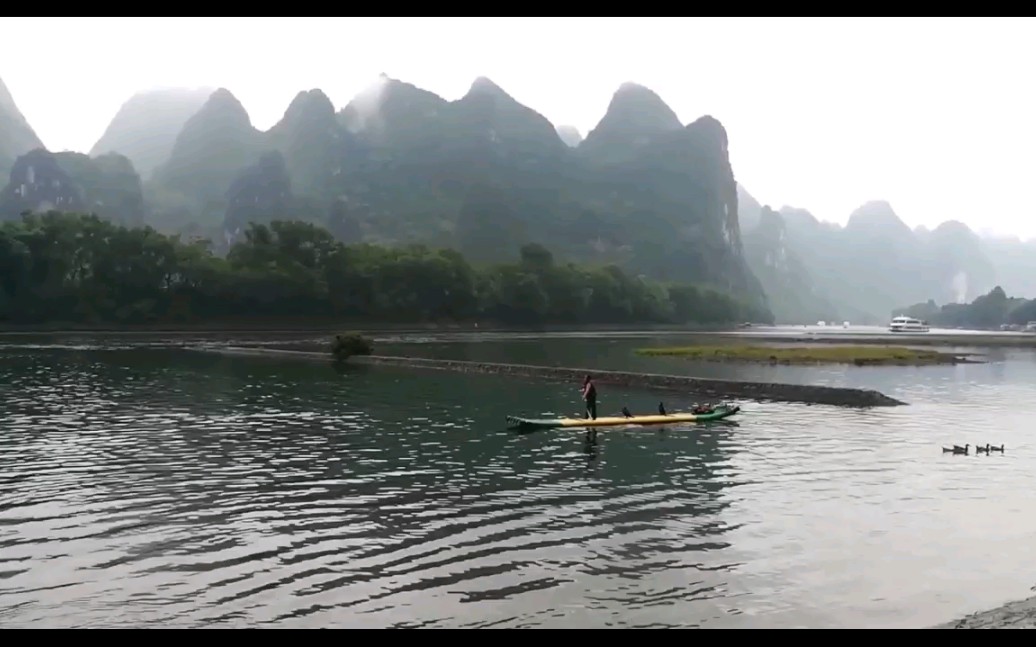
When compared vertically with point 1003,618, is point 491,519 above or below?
below

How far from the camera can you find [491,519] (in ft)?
62.3

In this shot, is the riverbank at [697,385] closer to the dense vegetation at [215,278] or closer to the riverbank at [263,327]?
the riverbank at [263,327]

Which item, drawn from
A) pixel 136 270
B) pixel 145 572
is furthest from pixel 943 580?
pixel 136 270

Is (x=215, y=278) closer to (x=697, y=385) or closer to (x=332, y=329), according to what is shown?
(x=332, y=329)

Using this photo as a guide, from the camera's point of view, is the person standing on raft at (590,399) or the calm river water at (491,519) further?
the person standing on raft at (590,399)

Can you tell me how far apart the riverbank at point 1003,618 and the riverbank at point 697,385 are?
1272 inches

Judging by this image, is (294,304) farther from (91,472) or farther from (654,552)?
(654,552)

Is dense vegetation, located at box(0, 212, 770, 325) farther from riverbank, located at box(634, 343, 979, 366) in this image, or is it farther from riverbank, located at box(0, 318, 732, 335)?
riverbank, located at box(634, 343, 979, 366)

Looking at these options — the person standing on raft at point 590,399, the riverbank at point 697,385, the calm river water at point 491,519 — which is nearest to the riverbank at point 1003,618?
the calm river water at point 491,519

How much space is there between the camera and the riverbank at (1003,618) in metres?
11.6

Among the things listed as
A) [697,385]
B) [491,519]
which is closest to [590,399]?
[491,519]

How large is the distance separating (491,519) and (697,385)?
33461 mm
